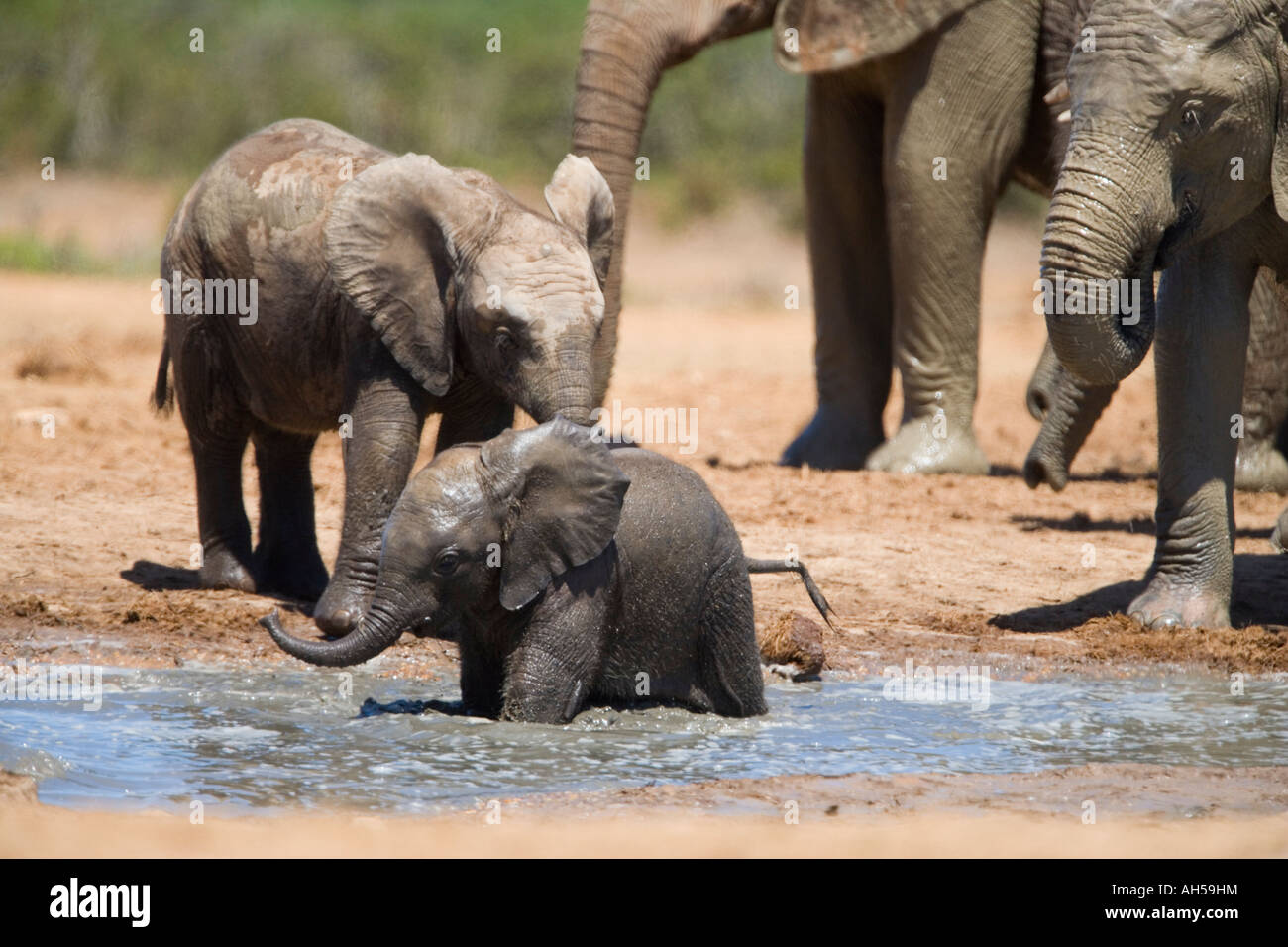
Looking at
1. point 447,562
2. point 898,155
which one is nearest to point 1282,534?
point 898,155

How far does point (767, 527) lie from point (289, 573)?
2.22 metres

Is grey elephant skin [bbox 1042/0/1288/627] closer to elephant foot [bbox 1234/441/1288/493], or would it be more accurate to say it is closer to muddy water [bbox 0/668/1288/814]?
muddy water [bbox 0/668/1288/814]

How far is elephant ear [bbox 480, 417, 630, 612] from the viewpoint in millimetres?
5461

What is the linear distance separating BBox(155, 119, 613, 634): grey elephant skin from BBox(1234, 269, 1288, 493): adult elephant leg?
4422mm

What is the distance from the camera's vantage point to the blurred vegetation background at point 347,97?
82.6ft

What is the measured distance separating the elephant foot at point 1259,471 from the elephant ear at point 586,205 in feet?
14.3

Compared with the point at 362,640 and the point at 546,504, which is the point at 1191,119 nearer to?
the point at 546,504

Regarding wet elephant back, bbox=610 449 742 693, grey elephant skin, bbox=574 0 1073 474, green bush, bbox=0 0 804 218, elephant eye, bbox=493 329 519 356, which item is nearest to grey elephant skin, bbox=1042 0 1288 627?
wet elephant back, bbox=610 449 742 693

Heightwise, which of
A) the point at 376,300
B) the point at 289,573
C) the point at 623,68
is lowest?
the point at 289,573

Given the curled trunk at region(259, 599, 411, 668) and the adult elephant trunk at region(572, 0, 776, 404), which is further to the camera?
the adult elephant trunk at region(572, 0, 776, 404)

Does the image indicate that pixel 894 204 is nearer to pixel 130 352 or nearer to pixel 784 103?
pixel 130 352

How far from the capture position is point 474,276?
6.16m
